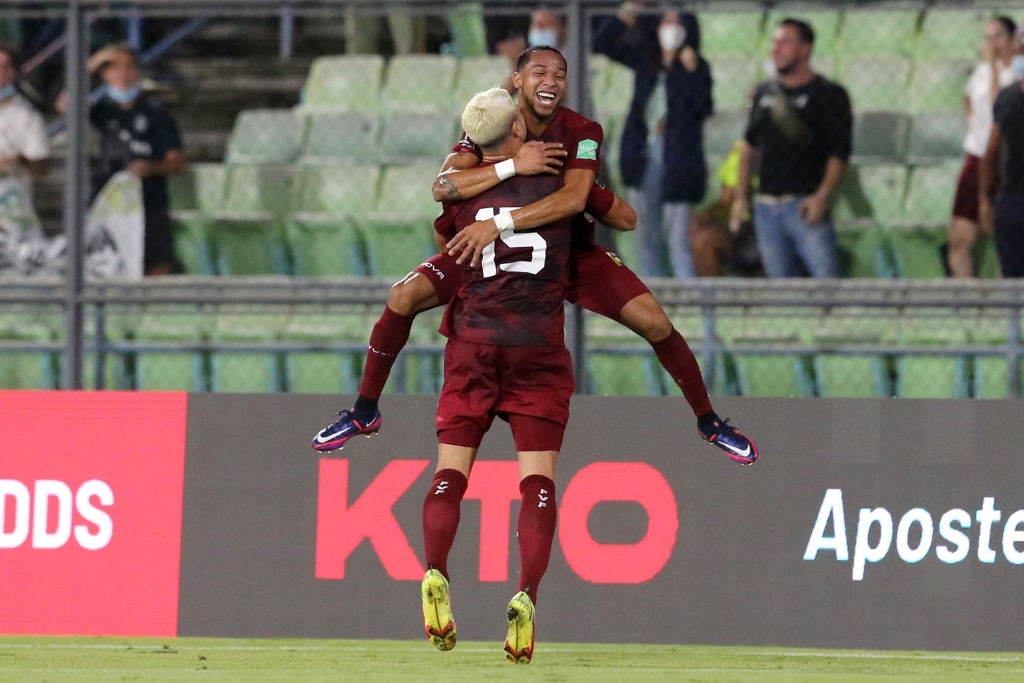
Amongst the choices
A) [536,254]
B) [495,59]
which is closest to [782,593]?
[536,254]

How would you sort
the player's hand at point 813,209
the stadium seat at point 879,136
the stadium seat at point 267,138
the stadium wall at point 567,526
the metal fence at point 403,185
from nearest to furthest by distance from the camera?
the stadium wall at point 567,526
the metal fence at point 403,185
the player's hand at point 813,209
the stadium seat at point 879,136
the stadium seat at point 267,138

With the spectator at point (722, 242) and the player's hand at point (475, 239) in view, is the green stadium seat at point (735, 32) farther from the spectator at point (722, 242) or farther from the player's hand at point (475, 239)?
the player's hand at point (475, 239)

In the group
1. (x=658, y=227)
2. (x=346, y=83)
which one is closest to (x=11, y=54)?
(x=346, y=83)

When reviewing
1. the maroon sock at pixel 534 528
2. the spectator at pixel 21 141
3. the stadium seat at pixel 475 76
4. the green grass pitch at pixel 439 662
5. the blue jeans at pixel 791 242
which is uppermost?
the stadium seat at pixel 475 76

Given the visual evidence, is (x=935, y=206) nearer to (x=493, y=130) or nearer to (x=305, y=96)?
(x=305, y=96)

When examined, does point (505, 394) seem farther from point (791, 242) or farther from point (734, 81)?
point (734, 81)

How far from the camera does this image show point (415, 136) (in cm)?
1214

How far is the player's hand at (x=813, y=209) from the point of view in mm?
10241

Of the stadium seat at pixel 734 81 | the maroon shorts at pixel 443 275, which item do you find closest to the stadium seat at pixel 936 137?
the stadium seat at pixel 734 81

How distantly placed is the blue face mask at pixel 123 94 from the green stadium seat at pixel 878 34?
15.5ft

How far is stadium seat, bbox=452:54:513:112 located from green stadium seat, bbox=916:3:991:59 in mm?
2900

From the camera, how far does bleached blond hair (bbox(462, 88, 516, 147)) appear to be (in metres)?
6.20

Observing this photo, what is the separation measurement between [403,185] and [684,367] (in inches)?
200

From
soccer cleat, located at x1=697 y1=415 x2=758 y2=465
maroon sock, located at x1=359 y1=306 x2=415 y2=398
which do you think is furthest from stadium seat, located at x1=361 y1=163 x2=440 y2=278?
soccer cleat, located at x1=697 y1=415 x2=758 y2=465
